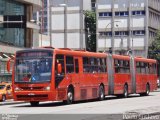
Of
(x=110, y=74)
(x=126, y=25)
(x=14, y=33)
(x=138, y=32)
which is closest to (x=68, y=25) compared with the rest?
(x=126, y=25)

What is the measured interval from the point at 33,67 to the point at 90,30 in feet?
295

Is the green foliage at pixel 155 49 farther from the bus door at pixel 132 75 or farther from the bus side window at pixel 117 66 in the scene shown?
the bus side window at pixel 117 66

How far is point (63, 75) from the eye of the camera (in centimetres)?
3027

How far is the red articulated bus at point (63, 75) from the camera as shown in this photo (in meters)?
29.1

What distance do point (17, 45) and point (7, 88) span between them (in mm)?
23696

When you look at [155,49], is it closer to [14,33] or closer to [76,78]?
[14,33]

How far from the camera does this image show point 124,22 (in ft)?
336

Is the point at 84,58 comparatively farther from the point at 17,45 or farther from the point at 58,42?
the point at 58,42

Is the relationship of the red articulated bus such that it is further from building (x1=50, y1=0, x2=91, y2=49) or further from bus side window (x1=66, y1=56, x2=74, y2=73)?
building (x1=50, y1=0, x2=91, y2=49)

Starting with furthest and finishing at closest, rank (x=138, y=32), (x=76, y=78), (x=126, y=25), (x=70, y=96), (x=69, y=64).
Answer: (x=126, y=25) < (x=138, y=32) < (x=76, y=78) < (x=69, y=64) < (x=70, y=96)

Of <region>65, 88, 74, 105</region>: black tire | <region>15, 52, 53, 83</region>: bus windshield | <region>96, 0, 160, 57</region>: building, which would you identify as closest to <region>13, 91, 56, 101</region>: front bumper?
<region>15, 52, 53, 83</region>: bus windshield

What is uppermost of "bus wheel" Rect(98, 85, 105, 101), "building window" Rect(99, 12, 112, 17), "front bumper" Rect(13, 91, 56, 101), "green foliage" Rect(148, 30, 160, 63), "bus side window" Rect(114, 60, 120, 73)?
"building window" Rect(99, 12, 112, 17)

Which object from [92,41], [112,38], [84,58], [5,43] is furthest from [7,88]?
[92,41]

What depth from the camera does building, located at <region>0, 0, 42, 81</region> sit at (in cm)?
6419
